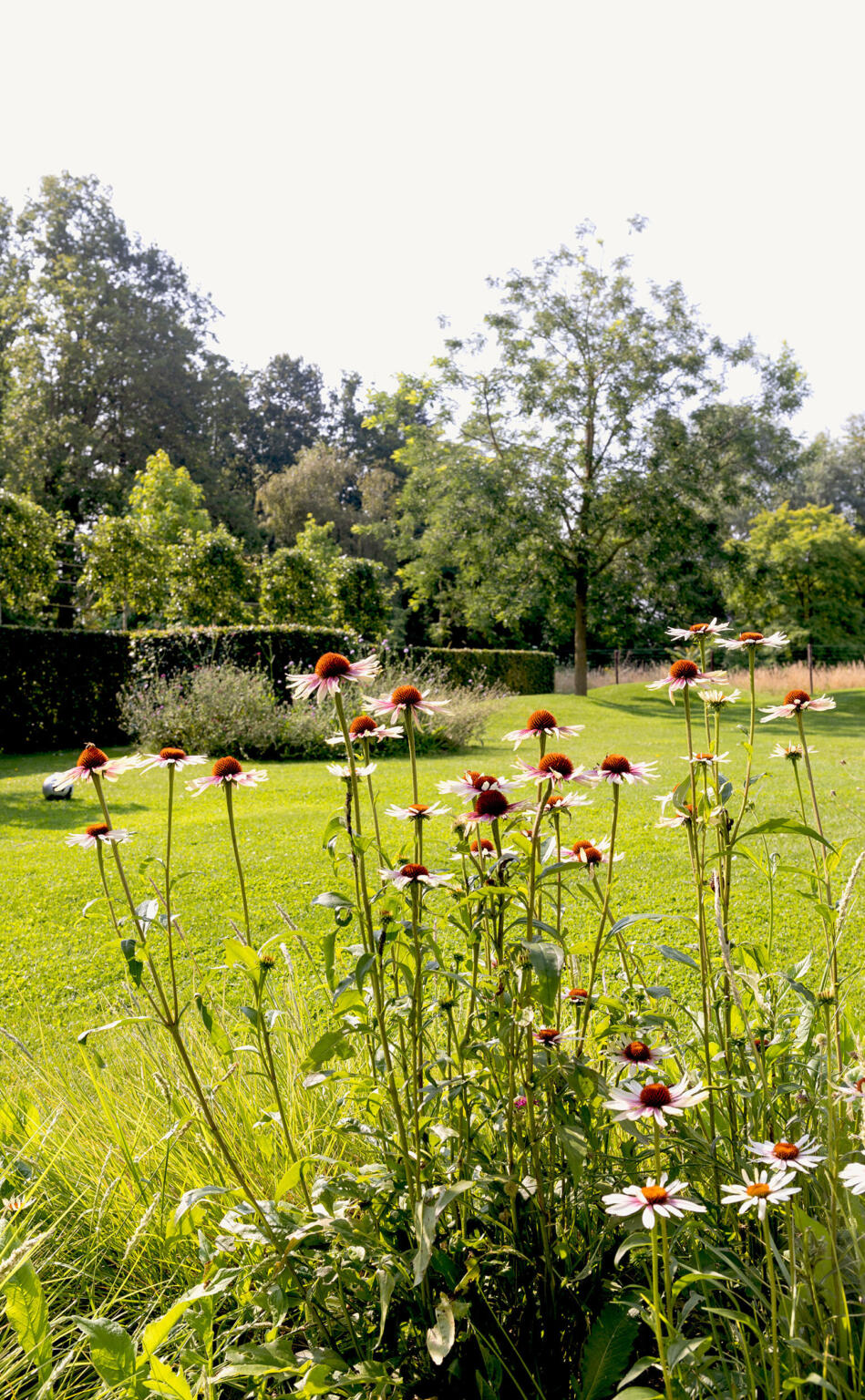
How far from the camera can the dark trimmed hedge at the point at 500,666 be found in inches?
714

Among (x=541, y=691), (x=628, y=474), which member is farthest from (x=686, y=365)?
(x=541, y=691)

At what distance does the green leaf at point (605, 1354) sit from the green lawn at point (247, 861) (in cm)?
77

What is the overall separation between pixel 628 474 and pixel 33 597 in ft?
39.8

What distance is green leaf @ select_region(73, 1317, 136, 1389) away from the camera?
3.21 ft

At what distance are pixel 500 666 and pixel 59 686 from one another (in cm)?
1033

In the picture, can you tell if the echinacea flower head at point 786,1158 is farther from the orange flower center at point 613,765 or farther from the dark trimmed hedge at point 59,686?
the dark trimmed hedge at point 59,686

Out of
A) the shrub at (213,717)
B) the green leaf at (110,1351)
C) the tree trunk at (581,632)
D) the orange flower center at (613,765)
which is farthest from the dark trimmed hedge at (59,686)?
the green leaf at (110,1351)

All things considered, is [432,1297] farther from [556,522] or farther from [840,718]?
[556,522]

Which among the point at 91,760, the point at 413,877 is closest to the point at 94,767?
the point at 91,760

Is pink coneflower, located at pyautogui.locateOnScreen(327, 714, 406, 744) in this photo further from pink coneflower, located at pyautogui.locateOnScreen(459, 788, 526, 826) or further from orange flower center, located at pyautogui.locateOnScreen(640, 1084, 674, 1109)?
orange flower center, located at pyautogui.locateOnScreen(640, 1084, 674, 1109)

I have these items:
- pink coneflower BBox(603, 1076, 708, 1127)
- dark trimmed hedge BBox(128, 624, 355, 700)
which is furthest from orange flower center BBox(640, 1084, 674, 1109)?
dark trimmed hedge BBox(128, 624, 355, 700)

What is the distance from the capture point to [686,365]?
19.6 meters

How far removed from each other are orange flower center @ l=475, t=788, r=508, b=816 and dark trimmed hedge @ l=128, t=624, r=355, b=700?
11.0 metres

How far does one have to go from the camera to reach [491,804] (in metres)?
1.23
